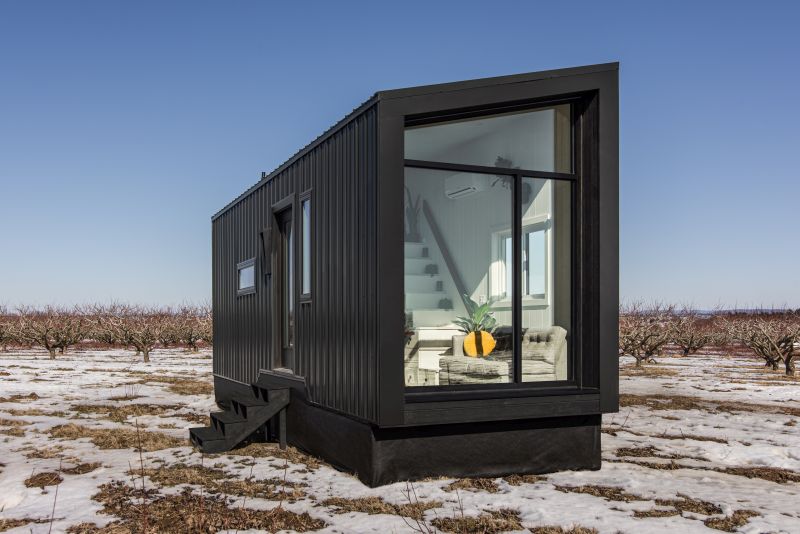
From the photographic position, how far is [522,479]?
600 centimetres

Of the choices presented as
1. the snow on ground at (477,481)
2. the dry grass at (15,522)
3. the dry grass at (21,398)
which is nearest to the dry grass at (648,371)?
the snow on ground at (477,481)

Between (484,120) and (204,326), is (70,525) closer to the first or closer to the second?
(484,120)

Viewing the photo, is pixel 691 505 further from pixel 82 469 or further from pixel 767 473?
pixel 82 469

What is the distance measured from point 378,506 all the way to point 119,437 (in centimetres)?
421

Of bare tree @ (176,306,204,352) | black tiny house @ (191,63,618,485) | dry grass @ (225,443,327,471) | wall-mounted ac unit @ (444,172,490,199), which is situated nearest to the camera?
black tiny house @ (191,63,618,485)

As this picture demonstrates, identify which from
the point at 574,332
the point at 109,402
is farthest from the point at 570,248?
the point at 109,402

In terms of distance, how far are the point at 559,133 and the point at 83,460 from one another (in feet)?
17.5

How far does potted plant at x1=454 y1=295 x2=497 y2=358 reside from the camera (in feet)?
20.3

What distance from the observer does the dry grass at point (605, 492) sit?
537 cm

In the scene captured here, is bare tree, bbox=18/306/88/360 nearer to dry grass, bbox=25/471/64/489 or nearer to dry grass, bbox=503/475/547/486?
dry grass, bbox=25/471/64/489

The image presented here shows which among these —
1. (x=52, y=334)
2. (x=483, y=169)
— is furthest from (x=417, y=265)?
(x=52, y=334)

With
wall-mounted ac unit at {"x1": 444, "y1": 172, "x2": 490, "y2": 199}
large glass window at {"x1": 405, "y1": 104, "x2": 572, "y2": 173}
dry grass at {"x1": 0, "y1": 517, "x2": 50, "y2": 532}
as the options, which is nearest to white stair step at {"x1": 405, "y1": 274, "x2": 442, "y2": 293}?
wall-mounted ac unit at {"x1": 444, "y1": 172, "x2": 490, "y2": 199}

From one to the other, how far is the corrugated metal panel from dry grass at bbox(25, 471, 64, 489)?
7.45 feet

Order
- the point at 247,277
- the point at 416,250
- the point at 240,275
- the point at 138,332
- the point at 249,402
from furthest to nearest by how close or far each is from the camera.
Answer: the point at 138,332 < the point at 240,275 < the point at 247,277 < the point at 249,402 < the point at 416,250
